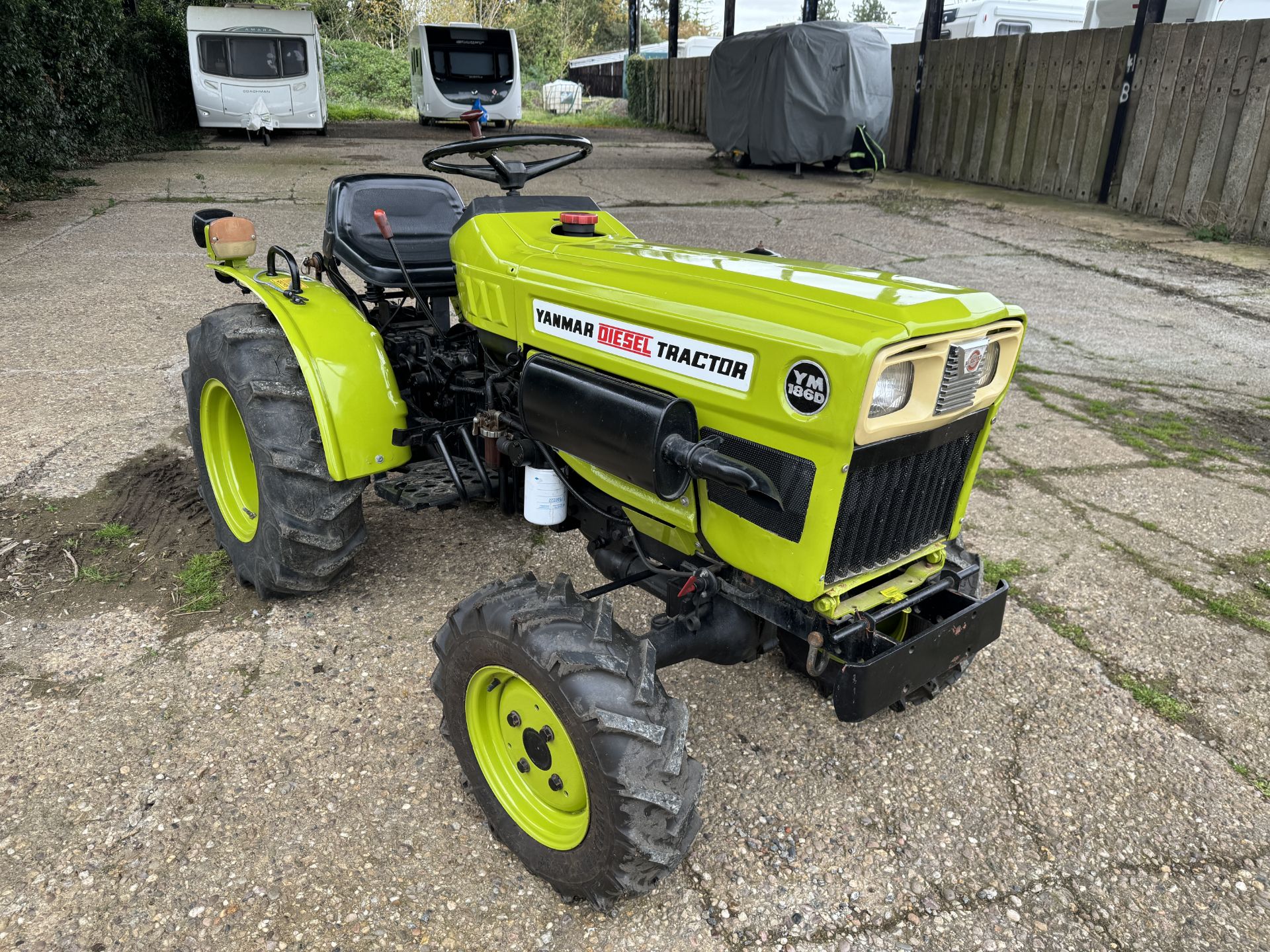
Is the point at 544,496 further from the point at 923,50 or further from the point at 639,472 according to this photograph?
the point at 923,50

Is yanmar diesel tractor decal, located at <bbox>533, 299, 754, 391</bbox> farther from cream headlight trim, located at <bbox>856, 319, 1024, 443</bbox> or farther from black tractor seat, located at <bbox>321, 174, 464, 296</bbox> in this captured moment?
black tractor seat, located at <bbox>321, 174, 464, 296</bbox>

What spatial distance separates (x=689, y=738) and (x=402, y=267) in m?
1.63

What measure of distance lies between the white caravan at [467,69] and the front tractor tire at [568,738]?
17.0 meters

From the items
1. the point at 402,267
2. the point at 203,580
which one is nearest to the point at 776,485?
the point at 402,267

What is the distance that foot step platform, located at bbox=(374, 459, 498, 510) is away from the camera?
291 centimetres

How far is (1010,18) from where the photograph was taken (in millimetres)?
16859

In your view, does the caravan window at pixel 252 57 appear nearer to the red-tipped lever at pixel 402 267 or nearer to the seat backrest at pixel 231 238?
the seat backrest at pixel 231 238

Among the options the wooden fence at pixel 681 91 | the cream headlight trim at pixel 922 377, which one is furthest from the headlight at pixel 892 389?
the wooden fence at pixel 681 91

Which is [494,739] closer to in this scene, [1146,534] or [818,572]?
[818,572]

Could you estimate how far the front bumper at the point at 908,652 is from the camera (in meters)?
1.91

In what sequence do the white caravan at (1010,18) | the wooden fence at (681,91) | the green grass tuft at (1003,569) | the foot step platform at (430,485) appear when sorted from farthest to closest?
the wooden fence at (681,91)
the white caravan at (1010,18)
the green grass tuft at (1003,569)
the foot step platform at (430,485)

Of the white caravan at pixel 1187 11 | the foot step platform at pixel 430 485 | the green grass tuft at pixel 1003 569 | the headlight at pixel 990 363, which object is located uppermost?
the white caravan at pixel 1187 11

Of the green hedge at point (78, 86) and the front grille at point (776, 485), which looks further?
the green hedge at point (78, 86)

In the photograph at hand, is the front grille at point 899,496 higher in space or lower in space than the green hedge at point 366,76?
lower
